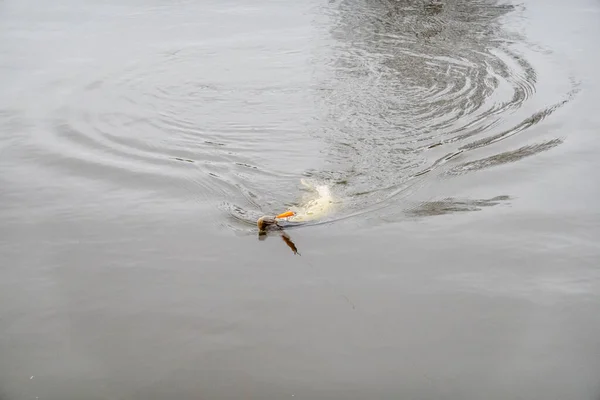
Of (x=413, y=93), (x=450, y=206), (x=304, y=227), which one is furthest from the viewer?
(x=413, y=93)

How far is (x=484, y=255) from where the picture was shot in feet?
16.4

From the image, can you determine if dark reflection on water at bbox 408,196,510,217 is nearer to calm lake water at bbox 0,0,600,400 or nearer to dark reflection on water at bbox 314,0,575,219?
calm lake water at bbox 0,0,600,400

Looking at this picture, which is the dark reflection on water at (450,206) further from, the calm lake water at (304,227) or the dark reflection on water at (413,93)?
the dark reflection on water at (413,93)

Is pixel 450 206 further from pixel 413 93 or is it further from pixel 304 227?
pixel 413 93

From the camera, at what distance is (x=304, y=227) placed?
5.31 m

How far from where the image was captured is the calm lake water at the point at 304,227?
159 inches

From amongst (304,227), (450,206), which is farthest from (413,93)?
(304,227)

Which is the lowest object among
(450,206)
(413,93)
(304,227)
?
(304,227)

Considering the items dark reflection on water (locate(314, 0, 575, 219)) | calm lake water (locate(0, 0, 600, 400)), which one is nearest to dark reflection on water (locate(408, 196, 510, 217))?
calm lake water (locate(0, 0, 600, 400))

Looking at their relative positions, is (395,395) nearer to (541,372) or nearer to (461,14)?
(541,372)

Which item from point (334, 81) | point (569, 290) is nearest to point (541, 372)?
point (569, 290)

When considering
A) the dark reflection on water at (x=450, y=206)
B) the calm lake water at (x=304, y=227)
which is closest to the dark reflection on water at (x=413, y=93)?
the calm lake water at (x=304, y=227)

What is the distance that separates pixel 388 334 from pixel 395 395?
1.65ft

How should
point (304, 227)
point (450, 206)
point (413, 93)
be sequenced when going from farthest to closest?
point (413, 93), point (450, 206), point (304, 227)
